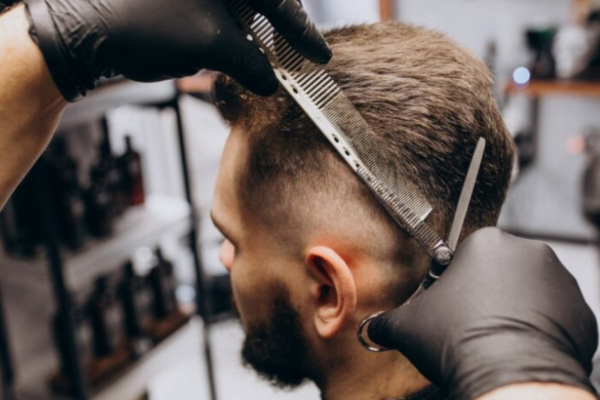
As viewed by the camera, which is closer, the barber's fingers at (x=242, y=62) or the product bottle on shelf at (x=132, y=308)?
the barber's fingers at (x=242, y=62)

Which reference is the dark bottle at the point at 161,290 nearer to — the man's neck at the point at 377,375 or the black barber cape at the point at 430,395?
the man's neck at the point at 377,375

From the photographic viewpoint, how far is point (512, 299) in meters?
0.81

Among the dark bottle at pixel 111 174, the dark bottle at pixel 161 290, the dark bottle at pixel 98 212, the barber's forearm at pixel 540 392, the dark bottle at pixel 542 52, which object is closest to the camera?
the barber's forearm at pixel 540 392

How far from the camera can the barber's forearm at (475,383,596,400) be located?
69cm

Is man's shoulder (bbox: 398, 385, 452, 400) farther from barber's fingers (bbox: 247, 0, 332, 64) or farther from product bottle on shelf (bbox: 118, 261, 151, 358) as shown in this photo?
product bottle on shelf (bbox: 118, 261, 151, 358)

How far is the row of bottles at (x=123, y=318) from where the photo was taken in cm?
229

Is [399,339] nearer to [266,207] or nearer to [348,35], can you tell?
[266,207]

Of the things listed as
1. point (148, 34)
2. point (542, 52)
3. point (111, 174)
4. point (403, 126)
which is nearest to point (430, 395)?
point (403, 126)

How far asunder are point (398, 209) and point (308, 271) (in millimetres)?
206

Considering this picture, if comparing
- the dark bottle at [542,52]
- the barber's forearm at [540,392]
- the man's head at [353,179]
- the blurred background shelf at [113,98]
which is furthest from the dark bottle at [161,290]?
the dark bottle at [542,52]

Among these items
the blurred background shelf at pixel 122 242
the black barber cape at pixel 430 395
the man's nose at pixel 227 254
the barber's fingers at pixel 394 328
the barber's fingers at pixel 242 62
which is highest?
the barber's fingers at pixel 242 62

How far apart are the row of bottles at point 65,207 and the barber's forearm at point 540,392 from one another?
1.72 m

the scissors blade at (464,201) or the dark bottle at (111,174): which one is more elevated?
the scissors blade at (464,201)

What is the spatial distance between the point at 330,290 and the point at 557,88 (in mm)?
2926
